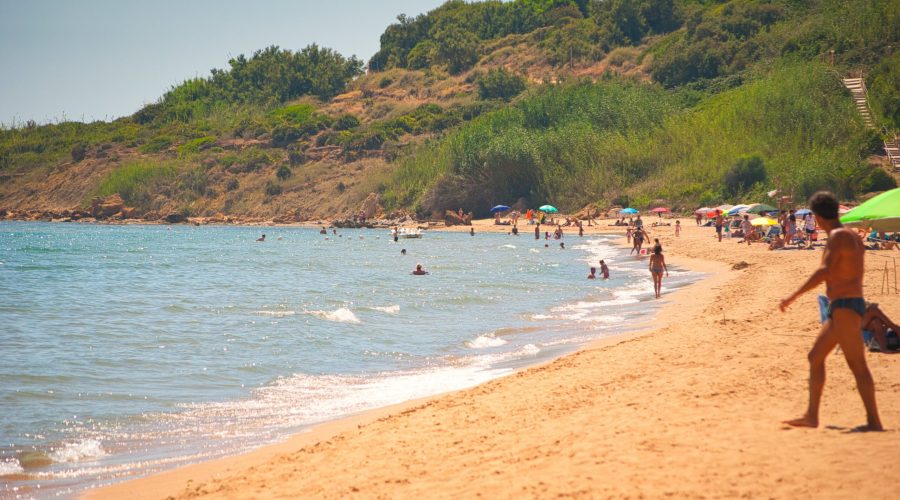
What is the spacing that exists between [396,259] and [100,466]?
3146 cm

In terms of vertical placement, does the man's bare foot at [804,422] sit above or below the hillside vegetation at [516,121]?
below

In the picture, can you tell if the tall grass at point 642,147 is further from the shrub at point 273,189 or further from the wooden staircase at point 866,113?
the shrub at point 273,189

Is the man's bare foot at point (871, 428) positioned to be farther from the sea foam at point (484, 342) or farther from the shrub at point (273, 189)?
the shrub at point (273, 189)

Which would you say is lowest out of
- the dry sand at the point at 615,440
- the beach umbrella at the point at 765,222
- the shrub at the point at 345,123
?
the dry sand at the point at 615,440

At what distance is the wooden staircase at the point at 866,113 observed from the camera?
4780 centimetres

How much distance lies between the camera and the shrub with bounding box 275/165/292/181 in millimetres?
93500

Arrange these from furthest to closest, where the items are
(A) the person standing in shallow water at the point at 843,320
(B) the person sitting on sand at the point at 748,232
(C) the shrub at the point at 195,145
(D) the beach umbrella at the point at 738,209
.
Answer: (C) the shrub at the point at 195,145
(D) the beach umbrella at the point at 738,209
(B) the person sitting on sand at the point at 748,232
(A) the person standing in shallow water at the point at 843,320

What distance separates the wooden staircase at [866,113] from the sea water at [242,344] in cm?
2321

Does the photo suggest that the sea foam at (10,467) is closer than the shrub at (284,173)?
Yes

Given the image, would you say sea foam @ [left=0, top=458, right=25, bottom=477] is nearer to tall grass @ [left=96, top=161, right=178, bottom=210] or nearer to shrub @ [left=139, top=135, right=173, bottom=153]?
tall grass @ [left=96, top=161, right=178, bottom=210]

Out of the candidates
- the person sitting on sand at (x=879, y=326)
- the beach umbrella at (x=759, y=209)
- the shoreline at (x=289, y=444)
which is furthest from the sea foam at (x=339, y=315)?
the beach umbrella at (x=759, y=209)

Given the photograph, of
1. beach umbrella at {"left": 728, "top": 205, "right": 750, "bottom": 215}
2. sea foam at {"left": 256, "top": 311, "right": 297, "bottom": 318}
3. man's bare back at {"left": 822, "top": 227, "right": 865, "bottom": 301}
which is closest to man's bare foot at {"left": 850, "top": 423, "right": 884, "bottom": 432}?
man's bare back at {"left": 822, "top": 227, "right": 865, "bottom": 301}

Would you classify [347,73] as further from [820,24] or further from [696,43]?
[820,24]

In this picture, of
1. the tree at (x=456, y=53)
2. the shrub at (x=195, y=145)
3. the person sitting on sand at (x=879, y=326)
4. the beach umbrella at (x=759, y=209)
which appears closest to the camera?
the person sitting on sand at (x=879, y=326)
